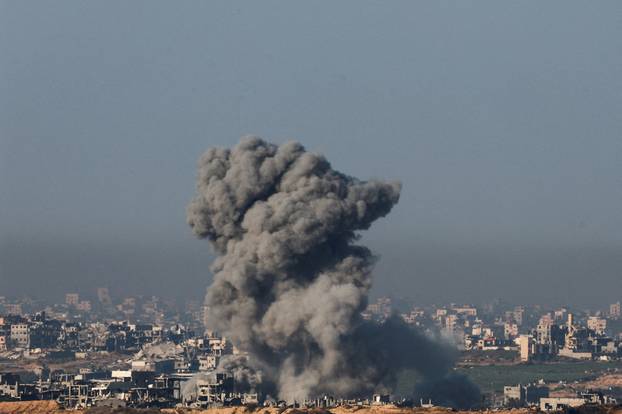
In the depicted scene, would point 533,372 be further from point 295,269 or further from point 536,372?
point 295,269

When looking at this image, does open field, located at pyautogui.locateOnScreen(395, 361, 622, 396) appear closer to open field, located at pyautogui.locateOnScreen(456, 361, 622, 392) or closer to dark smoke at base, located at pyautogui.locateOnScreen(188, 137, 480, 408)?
open field, located at pyautogui.locateOnScreen(456, 361, 622, 392)

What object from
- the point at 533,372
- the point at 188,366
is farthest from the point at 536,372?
the point at 188,366

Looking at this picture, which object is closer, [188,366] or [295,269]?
[295,269]

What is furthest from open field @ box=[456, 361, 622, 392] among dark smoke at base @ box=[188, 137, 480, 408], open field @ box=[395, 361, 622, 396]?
dark smoke at base @ box=[188, 137, 480, 408]

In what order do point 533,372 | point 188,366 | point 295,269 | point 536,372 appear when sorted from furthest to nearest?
point 533,372 < point 536,372 < point 188,366 < point 295,269

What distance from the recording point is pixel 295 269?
319 ft

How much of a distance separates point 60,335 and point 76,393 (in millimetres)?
82161

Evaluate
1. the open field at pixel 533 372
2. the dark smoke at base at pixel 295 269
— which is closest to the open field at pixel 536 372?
the open field at pixel 533 372

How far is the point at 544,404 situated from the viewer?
10900cm

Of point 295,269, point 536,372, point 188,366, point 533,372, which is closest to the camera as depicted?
point 295,269

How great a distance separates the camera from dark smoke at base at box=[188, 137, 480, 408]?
94.9 meters

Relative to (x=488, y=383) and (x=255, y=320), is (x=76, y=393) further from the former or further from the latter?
(x=488, y=383)

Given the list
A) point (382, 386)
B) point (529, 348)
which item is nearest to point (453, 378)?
point (382, 386)

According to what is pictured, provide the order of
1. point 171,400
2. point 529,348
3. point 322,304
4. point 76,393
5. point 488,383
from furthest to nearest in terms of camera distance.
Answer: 1. point 529,348
2. point 488,383
3. point 76,393
4. point 171,400
5. point 322,304
